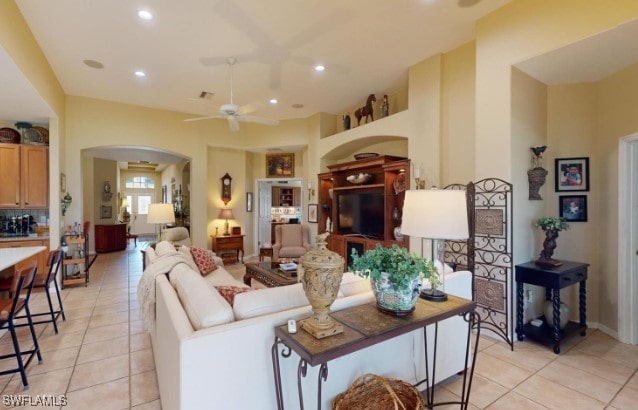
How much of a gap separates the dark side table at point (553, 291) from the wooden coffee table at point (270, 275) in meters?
2.44

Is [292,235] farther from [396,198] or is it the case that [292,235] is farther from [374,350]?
[374,350]

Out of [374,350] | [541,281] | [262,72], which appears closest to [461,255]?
[541,281]

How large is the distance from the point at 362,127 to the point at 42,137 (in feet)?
18.2

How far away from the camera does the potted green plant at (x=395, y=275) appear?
168cm

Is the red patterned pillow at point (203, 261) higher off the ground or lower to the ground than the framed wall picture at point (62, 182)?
lower

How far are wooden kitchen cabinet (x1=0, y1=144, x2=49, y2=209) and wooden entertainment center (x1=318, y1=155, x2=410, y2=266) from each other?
484cm

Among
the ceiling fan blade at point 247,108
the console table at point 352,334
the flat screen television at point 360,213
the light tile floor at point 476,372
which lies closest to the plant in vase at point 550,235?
the light tile floor at point 476,372

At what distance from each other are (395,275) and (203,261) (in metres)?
3.08

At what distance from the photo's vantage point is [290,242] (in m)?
6.52

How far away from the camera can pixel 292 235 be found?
658 centimetres

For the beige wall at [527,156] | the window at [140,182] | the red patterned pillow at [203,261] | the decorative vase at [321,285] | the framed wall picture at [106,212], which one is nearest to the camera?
the decorative vase at [321,285]

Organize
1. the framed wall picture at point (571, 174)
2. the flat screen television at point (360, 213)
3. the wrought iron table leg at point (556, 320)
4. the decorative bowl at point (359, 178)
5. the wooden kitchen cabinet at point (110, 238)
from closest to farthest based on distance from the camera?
the wrought iron table leg at point (556, 320) → the framed wall picture at point (571, 174) → the flat screen television at point (360, 213) → the decorative bowl at point (359, 178) → the wooden kitchen cabinet at point (110, 238)

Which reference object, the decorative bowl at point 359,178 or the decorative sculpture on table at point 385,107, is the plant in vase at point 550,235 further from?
the decorative sculpture on table at point 385,107

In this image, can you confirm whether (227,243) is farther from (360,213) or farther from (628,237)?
(628,237)
